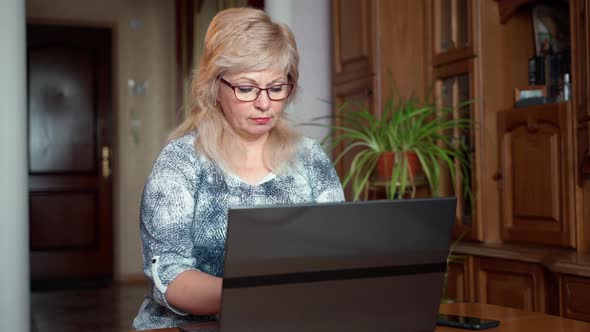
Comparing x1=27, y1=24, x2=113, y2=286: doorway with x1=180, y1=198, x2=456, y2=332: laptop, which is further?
x1=27, y1=24, x2=113, y2=286: doorway

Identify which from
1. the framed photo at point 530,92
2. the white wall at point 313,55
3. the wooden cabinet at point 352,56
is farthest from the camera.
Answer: the white wall at point 313,55

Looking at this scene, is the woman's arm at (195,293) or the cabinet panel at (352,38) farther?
the cabinet panel at (352,38)

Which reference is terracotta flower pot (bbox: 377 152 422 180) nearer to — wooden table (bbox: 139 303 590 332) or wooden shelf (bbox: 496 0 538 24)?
wooden shelf (bbox: 496 0 538 24)

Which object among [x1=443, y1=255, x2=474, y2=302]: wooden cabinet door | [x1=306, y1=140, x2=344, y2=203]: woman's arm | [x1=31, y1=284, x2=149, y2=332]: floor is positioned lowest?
[x1=31, y1=284, x2=149, y2=332]: floor

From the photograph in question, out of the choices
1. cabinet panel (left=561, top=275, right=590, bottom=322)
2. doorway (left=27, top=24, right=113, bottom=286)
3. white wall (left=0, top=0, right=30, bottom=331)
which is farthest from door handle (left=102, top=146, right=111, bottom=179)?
cabinet panel (left=561, top=275, right=590, bottom=322)

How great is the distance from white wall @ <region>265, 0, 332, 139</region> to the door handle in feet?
11.0

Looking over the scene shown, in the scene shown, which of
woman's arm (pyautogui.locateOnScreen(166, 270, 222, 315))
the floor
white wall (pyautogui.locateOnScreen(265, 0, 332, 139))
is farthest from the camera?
the floor

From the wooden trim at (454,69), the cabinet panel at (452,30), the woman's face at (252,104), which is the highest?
the cabinet panel at (452,30)

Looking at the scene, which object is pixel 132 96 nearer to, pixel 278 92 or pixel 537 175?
pixel 537 175

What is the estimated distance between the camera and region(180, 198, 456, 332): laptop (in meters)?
1.00

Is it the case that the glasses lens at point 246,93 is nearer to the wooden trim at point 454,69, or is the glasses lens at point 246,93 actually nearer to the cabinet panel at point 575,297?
the cabinet panel at point 575,297

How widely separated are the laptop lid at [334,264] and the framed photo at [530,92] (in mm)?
2214

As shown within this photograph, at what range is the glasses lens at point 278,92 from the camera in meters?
1.55

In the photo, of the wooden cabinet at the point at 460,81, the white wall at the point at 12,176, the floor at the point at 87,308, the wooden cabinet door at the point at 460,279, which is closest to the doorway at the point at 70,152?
the floor at the point at 87,308
